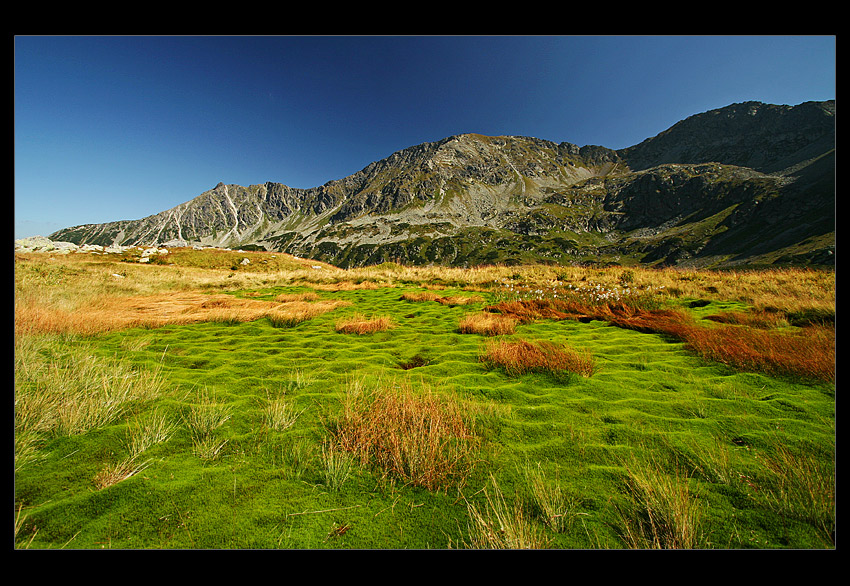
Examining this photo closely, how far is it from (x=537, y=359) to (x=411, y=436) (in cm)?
327

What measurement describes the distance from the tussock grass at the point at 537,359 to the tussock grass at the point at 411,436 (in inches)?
72.8

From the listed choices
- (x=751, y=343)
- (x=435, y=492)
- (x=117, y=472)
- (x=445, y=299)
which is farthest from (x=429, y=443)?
(x=445, y=299)

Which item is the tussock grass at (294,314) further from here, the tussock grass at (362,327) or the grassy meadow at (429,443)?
the grassy meadow at (429,443)

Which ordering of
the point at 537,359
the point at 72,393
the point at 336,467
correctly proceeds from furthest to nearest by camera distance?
the point at 537,359 < the point at 72,393 < the point at 336,467

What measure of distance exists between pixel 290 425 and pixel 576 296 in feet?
40.9

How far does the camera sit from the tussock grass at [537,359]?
5.27 metres

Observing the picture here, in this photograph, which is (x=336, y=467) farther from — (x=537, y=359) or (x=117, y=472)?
(x=537, y=359)

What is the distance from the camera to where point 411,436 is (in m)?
3.20

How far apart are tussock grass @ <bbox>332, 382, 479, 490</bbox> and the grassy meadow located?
2 cm

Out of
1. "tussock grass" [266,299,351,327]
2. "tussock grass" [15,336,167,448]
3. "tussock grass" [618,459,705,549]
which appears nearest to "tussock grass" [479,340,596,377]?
"tussock grass" [618,459,705,549]

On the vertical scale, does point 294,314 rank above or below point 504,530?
above

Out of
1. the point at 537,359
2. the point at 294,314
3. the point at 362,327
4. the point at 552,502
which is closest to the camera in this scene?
the point at 552,502
